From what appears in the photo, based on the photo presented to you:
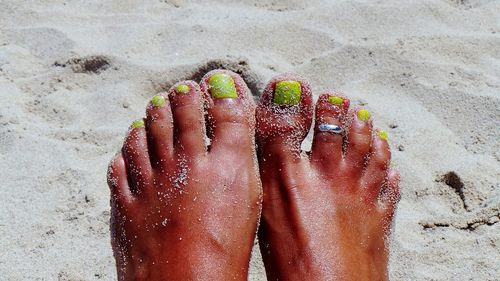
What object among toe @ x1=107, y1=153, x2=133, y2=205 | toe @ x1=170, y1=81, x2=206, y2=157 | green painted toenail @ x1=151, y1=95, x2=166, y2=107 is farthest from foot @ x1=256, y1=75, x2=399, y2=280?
toe @ x1=107, y1=153, x2=133, y2=205

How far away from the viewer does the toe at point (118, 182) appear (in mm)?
1640

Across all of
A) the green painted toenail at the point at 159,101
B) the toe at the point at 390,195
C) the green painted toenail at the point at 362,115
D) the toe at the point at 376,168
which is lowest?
the toe at the point at 390,195

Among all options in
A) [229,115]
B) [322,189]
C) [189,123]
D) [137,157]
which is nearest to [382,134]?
[322,189]

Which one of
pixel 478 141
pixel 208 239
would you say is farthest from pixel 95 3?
pixel 478 141

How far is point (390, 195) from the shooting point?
172 centimetres

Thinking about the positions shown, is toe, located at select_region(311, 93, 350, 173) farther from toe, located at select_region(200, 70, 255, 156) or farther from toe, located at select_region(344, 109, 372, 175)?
toe, located at select_region(200, 70, 255, 156)

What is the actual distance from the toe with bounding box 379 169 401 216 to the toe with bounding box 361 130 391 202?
15 mm

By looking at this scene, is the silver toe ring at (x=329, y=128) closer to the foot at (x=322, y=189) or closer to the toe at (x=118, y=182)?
the foot at (x=322, y=189)

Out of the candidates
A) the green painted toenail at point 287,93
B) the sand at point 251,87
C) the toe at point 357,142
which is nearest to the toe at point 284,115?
the green painted toenail at point 287,93

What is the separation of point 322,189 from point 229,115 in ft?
1.05

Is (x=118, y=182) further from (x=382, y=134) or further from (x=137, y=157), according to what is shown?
Answer: (x=382, y=134)

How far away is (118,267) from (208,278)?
0.24 metres

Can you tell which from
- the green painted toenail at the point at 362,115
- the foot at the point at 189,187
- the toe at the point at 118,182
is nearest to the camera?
the foot at the point at 189,187

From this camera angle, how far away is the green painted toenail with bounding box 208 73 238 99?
1653 millimetres
